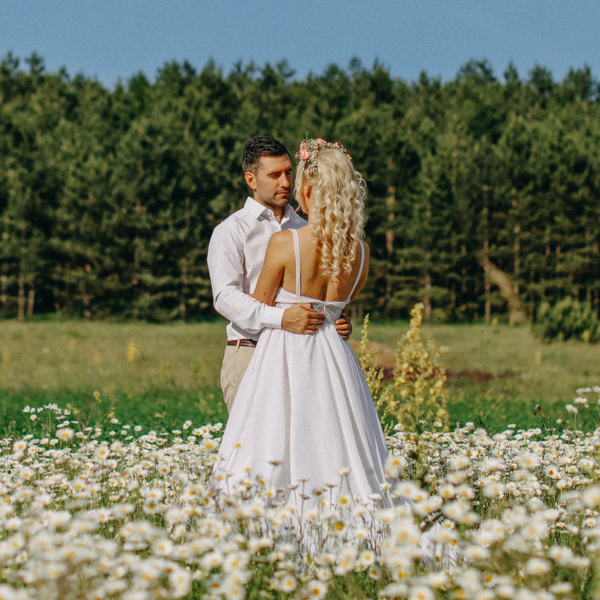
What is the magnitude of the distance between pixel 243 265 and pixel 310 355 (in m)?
0.99

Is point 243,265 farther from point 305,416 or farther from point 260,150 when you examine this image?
point 305,416

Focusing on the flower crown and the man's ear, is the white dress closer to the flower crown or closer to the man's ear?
the flower crown

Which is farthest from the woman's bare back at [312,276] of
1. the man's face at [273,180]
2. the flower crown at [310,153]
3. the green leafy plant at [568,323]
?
the green leafy plant at [568,323]

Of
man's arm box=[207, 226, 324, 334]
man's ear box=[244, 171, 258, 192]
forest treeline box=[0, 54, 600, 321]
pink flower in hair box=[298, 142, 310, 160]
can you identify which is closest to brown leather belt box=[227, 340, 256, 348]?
man's arm box=[207, 226, 324, 334]

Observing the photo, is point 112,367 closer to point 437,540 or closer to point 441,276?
point 437,540

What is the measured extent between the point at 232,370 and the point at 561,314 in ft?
69.4

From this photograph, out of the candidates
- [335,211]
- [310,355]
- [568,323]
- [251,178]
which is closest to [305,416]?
[310,355]

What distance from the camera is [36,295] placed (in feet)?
125

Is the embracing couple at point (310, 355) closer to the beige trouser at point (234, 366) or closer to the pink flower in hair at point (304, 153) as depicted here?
the pink flower in hair at point (304, 153)

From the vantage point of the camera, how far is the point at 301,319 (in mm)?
3529

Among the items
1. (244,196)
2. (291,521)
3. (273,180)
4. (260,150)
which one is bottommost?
(291,521)

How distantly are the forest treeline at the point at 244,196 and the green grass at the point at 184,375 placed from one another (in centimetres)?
1029

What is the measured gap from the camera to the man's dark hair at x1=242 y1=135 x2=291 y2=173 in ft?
13.8

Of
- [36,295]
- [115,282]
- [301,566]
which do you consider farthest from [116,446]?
[36,295]
